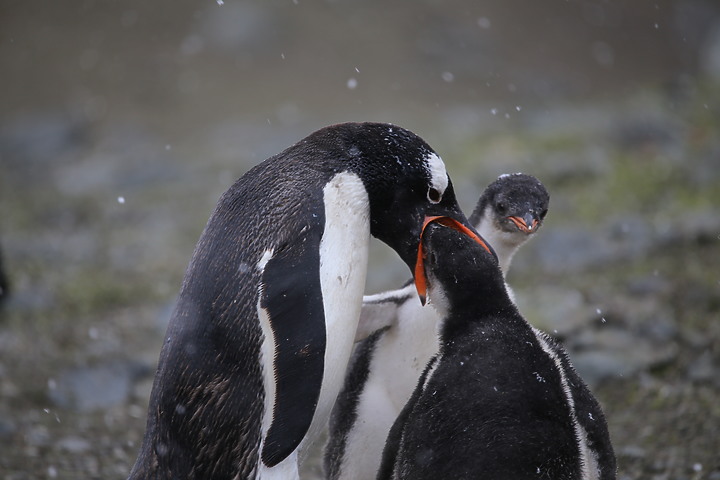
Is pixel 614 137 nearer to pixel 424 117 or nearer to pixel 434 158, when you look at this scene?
pixel 424 117

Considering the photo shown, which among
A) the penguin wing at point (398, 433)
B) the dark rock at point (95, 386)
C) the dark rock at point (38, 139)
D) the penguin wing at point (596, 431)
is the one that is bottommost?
the dark rock at point (38, 139)

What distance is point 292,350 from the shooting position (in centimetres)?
255

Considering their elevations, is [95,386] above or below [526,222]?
below

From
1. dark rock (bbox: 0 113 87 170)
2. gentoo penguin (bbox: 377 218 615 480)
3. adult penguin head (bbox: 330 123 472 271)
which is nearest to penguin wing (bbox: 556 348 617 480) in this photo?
gentoo penguin (bbox: 377 218 615 480)

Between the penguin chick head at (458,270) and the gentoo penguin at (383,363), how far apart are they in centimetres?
46

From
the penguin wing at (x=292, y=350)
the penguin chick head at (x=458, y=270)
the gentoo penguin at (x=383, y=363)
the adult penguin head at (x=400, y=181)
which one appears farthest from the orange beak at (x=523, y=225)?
the penguin wing at (x=292, y=350)

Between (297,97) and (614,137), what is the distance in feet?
13.5

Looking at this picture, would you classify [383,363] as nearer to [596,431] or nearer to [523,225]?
[523,225]

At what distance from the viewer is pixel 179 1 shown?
13000 mm

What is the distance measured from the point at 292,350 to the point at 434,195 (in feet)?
2.09

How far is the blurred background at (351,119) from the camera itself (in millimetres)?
4582

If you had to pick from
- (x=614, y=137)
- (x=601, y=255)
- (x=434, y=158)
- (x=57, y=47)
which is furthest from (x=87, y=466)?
(x=57, y=47)

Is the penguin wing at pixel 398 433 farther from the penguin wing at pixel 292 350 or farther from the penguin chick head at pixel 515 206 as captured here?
the penguin chick head at pixel 515 206

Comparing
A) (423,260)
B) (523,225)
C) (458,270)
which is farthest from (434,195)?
(523,225)
